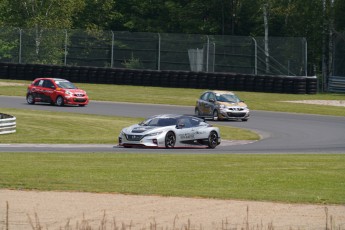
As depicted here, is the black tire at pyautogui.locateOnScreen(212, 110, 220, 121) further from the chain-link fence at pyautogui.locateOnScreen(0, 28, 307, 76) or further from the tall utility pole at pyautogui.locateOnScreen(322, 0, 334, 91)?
the tall utility pole at pyautogui.locateOnScreen(322, 0, 334, 91)

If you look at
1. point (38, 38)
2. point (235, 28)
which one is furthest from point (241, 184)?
point (235, 28)

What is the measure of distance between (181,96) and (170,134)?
83.1ft

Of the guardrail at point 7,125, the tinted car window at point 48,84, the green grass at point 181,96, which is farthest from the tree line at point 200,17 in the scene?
the guardrail at point 7,125

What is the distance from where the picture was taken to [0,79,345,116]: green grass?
2035 inches

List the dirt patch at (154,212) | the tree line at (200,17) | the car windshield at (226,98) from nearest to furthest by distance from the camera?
the dirt patch at (154,212) < the car windshield at (226,98) < the tree line at (200,17)

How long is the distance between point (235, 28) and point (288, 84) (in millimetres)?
24146

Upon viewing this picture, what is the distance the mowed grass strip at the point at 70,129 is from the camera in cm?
3466

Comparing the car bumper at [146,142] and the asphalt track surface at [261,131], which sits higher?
the car bumper at [146,142]

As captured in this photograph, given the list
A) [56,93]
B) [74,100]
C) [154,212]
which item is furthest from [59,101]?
[154,212]

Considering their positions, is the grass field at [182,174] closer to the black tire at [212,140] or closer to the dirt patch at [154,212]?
the dirt patch at [154,212]

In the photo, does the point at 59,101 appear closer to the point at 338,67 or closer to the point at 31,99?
the point at 31,99

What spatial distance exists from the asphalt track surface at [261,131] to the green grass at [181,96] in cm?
210

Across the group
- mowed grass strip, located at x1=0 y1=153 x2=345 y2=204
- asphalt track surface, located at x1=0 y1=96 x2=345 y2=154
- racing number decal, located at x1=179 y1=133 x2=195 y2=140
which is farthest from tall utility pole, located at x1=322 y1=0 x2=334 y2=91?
mowed grass strip, located at x1=0 y1=153 x2=345 y2=204

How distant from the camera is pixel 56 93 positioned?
5100cm
